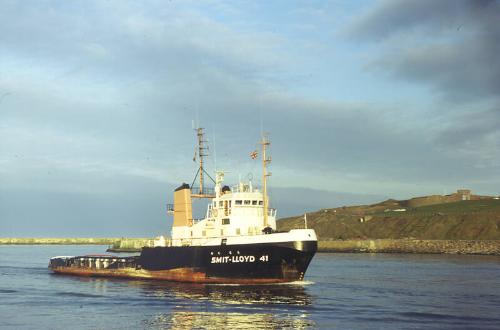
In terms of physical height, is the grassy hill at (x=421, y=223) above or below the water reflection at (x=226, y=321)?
above

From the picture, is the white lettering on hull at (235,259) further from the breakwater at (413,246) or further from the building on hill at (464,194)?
the building on hill at (464,194)

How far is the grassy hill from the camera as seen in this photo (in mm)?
119438

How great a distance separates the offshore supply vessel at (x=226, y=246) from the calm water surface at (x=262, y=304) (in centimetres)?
136

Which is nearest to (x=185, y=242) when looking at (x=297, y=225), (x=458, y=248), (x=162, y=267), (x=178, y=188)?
(x=162, y=267)

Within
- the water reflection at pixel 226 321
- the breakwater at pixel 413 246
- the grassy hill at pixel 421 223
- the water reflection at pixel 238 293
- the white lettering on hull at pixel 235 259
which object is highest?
the grassy hill at pixel 421 223

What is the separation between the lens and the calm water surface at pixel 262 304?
3238 centimetres

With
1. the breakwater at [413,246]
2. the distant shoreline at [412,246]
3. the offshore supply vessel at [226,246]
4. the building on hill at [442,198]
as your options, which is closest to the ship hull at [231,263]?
the offshore supply vessel at [226,246]

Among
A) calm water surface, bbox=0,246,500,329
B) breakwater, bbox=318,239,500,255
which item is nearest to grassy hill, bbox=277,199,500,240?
breakwater, bbox=318,239,500,255

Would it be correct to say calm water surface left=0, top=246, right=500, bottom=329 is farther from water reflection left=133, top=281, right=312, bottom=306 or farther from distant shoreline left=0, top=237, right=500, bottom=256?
distant shoreline left=0, top=237, right=500, bottom=256

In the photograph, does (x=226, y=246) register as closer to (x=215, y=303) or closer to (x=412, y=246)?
(x=215, y=303)

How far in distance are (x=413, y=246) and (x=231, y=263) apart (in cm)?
7890

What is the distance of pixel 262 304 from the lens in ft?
127

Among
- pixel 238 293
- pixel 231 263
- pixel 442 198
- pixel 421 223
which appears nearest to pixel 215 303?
pixel 238 293

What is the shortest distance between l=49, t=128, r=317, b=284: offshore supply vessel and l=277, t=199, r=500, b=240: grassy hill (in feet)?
256
